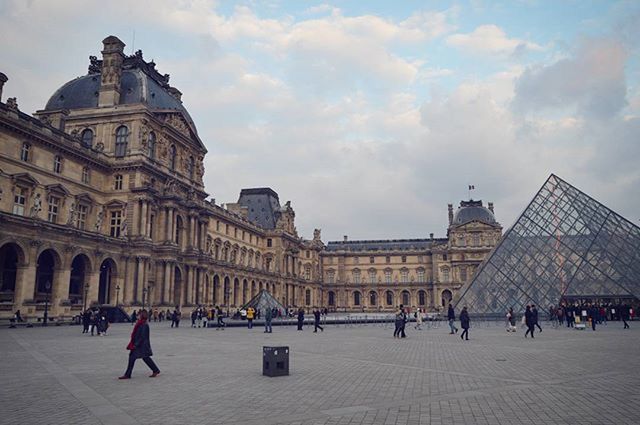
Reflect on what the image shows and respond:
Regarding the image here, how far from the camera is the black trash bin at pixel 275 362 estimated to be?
10.4 metres

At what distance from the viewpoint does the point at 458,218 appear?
92750mm

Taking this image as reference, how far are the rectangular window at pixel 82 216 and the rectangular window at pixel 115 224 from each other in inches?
94.0

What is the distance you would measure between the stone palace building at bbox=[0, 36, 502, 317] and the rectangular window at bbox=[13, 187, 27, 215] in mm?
73

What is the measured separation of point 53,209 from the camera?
35625 millimetres

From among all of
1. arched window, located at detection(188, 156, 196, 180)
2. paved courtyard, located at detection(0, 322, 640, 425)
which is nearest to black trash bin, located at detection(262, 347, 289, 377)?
paved courtyard, located at detection(0, 322, 640, 425)

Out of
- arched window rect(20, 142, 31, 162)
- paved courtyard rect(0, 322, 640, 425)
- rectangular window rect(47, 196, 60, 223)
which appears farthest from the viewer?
rectangular window rect(47, 196, 60, 223)

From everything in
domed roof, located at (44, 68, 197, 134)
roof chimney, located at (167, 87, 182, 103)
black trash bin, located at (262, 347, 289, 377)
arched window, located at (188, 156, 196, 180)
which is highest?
roof chimney, located at (167, 87, 182, 103)

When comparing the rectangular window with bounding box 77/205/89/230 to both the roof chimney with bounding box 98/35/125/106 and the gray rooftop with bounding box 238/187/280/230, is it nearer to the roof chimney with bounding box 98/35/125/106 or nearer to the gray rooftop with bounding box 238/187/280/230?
the roof chimney with bounding box 98/35/125/106

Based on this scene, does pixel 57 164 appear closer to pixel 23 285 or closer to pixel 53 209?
pixel 53 209

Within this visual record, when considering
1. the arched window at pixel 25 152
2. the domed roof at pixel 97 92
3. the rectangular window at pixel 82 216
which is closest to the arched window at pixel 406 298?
the domed roof at pixel 97 92

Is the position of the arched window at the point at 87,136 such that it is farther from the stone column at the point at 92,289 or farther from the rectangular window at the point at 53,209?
the stone column at the point at 92,289

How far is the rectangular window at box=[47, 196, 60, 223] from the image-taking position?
35.2 metres

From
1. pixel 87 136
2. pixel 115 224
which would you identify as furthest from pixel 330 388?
pixel 87 136

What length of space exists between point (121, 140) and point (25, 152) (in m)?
10.5
